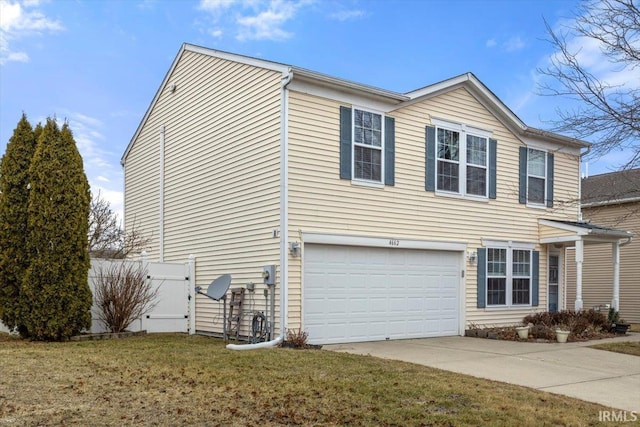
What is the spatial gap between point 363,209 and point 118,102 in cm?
835

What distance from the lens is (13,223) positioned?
38.0 ft

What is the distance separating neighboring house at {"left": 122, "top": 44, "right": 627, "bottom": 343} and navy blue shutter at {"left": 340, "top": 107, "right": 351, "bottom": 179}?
0.09 feet

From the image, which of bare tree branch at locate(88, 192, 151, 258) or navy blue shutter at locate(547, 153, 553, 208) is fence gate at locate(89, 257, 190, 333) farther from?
navy blue shutter at locate(547, 153, 553, 208)

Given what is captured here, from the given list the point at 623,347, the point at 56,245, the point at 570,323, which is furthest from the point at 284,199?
the point at 570,323

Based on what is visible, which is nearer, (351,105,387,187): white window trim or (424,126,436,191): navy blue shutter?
(351,105,387,187): white window trim

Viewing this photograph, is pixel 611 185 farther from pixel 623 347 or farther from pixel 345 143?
pixel 345 143

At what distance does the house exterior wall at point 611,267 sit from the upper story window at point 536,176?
481 centimetres

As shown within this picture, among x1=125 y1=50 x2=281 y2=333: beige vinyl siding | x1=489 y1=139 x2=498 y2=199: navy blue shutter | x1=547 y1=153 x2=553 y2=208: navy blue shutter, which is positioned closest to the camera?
x1=125 y1=50 x2=281 y2=333: beige vinyl siding

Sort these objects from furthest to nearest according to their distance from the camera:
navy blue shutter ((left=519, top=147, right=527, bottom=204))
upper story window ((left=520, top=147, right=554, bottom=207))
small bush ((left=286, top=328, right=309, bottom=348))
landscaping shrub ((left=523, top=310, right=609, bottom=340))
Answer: upper story window ((left=520, top=147, right=554, bottom=207)) → navy blue shutter ((left=519, top=147, right=527, bottom=204)) → landscaping shrub ((left=523, top=310, right=609, bottom=340)) → small bush ((left=286, top=328, right=309, bottom=348))

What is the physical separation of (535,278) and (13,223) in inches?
518

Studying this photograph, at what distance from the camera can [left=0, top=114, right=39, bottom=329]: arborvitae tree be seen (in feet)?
37.5

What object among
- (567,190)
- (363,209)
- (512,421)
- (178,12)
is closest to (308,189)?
(363,209)

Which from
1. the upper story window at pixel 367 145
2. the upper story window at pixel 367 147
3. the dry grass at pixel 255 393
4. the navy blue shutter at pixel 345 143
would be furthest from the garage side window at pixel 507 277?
the dry grass at pixel 255 393

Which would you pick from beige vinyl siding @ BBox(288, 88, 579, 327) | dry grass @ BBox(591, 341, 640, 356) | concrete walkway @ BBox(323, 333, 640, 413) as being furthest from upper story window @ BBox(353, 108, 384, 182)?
dry grass @ BBox(591, 341, 640, 356)
